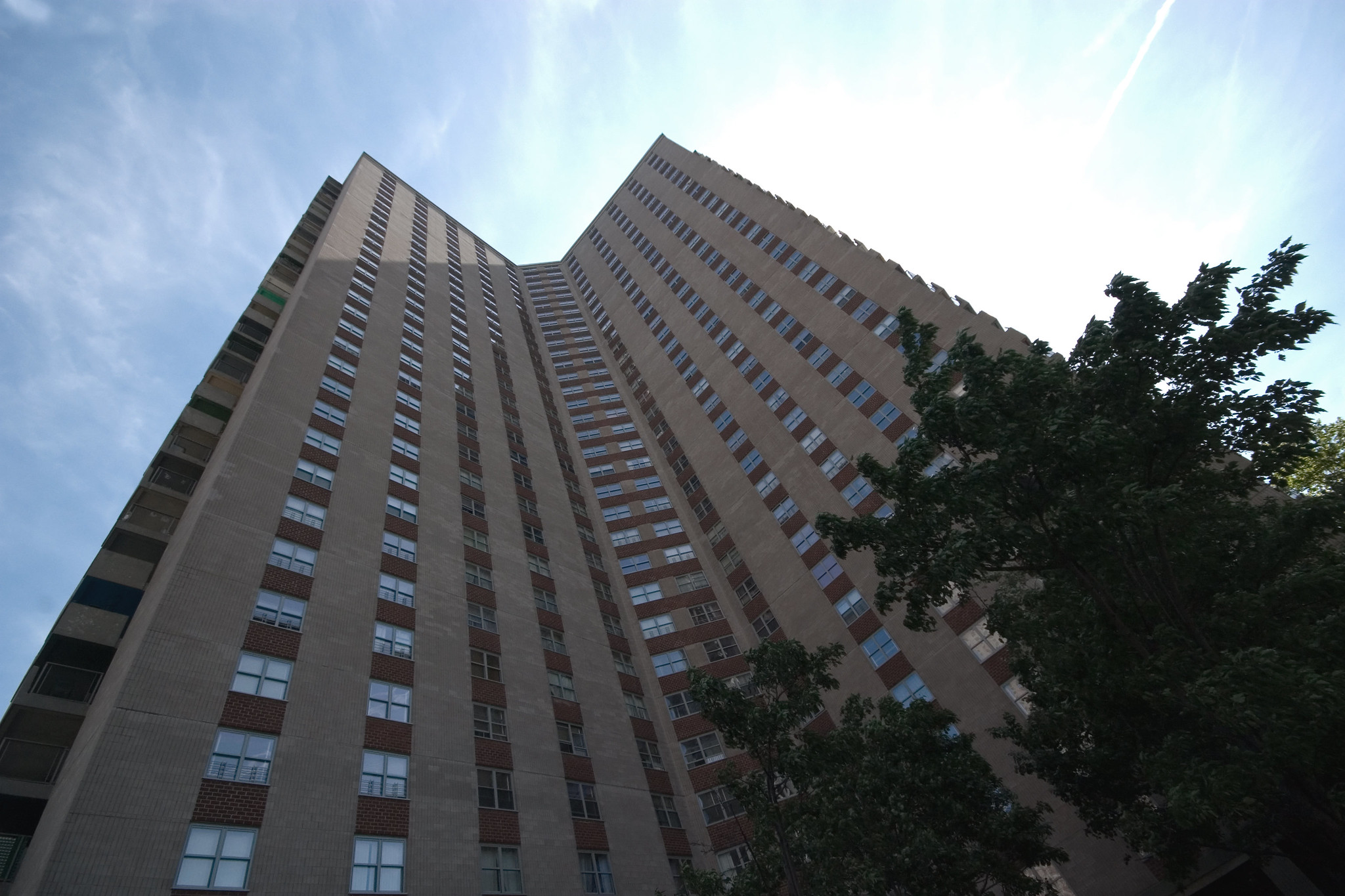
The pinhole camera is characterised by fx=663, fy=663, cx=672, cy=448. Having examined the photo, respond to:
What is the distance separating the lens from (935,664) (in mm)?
30844

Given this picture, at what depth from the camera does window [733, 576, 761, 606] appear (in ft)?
135

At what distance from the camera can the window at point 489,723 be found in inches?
1069

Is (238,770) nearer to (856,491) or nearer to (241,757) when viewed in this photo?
(241,757)

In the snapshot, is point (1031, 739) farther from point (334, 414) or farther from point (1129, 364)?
point (334, 414)

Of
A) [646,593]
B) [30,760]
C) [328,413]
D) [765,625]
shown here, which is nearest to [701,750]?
[765,625]

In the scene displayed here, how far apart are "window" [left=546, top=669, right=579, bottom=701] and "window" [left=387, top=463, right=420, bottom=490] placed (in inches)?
480

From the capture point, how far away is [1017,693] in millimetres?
28203

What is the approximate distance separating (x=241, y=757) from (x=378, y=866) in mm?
5375

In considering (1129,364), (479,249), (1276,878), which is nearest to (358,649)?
(1129,364)

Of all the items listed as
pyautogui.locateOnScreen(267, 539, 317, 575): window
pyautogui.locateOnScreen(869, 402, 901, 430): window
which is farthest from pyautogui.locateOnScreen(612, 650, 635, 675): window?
pyautogui.locateOnScreen(869, 402, 901, 430): window

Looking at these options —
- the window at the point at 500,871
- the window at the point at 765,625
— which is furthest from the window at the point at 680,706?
the window at the point at 500,871

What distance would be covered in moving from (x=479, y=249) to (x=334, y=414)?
5130 centimetres

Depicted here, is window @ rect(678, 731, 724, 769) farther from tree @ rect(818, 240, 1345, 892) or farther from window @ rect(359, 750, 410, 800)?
tree @ rect(818, 240, 1345, 892)

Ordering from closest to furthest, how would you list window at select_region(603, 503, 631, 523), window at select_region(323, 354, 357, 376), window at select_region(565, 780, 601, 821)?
1. window at select_region(565, 780, 601, 821)
2. window at select_region(323, 354, 357, 376)
3. window at select_region(603, 503, 631, 523)
